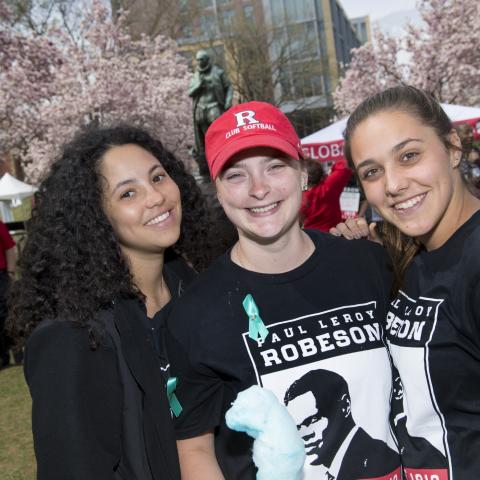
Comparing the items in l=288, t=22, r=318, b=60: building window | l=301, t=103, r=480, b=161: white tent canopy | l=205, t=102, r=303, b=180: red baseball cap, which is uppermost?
l=288, t=22, r=318, b=60: building window

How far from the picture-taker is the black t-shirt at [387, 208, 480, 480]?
5.15 ft

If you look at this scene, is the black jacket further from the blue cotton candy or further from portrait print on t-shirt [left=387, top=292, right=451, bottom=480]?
portrait print on t-shirt [left=387, top=292, right=451, bottom=480]

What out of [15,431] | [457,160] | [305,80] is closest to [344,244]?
[457,160]

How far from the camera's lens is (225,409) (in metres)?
1.82

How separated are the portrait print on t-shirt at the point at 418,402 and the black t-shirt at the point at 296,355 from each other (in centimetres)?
5

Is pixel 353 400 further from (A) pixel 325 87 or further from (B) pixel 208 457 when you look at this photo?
(A) pixel 325 87

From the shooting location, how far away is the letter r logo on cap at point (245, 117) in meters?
1.95

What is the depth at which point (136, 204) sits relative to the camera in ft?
7.71

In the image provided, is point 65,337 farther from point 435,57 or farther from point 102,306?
point 435,57

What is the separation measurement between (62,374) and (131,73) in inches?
781

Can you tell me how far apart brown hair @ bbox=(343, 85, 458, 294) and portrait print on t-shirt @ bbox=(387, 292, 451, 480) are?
216 millimetres

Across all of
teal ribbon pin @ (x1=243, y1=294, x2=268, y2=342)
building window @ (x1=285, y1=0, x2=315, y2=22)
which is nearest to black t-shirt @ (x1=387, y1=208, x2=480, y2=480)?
teal ribbon pin @ (x1=243, y1=294, x2=268, y2=342)

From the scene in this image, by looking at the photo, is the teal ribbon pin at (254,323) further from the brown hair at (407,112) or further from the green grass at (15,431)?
the green grass at (15,431)

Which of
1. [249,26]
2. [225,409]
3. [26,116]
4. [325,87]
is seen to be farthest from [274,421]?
[325,87]
